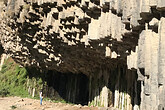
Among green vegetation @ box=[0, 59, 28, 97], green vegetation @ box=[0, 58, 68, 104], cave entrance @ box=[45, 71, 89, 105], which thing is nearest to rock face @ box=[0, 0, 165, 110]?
green vegetation @ box=[0, 58, 68, 104]

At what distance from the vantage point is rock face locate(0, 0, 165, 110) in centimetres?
508

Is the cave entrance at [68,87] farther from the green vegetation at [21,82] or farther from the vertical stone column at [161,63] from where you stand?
the vertical stone column at [161,63]

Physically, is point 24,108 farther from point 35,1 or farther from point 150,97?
point 150,97

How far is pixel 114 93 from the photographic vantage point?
461 inches

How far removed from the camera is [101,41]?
8383mm

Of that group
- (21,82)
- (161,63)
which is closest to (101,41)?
(161,63)

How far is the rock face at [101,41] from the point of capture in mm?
5078

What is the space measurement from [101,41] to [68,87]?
992cm

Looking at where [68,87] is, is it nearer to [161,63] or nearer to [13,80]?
[13,80]

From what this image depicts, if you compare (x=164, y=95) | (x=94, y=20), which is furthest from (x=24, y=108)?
(x=164, y=95)

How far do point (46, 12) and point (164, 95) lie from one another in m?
8.29

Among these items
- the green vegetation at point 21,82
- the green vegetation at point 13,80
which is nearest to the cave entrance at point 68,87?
the green vegetation at point 21,82

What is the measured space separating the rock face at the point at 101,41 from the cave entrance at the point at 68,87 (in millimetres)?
2010

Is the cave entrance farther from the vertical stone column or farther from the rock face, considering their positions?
the vertical stone column
